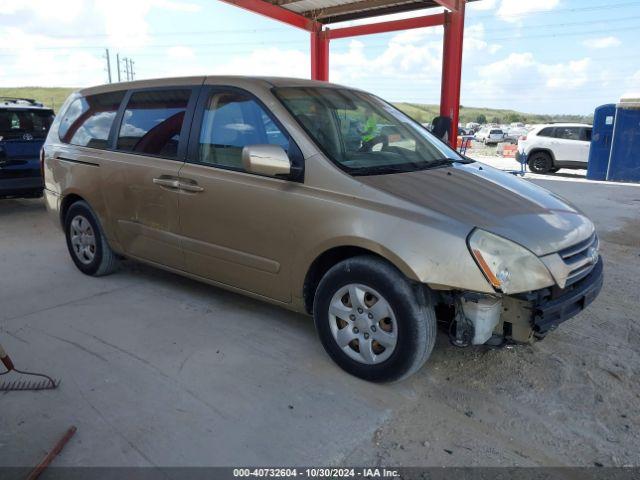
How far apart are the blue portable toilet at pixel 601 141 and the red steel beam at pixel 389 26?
223 inches

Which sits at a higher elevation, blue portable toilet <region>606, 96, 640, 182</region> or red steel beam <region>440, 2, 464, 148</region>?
red steel beam <region>440, 2, 464, 148</region>

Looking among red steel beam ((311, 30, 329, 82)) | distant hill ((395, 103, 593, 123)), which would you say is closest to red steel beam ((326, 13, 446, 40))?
red steel beam ((311, 30, 329, 82))

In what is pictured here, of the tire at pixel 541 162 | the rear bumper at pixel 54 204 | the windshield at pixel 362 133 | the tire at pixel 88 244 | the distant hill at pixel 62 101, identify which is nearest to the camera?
the windshield at pixel 362 133

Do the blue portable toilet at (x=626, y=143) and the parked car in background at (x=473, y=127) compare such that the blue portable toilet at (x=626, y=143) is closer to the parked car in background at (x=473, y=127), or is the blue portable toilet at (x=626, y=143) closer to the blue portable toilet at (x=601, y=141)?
the blue portable toilet at (x=601, y=141)

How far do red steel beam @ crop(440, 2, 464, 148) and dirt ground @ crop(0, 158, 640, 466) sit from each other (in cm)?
702

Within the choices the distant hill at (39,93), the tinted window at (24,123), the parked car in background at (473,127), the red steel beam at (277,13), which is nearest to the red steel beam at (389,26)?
the red steel beam at (277,13)

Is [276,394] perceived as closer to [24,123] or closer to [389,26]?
[24,123]

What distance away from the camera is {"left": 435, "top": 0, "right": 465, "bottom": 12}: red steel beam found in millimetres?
9637

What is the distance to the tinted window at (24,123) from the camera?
780cm

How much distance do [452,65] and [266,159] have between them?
8373 millimetres

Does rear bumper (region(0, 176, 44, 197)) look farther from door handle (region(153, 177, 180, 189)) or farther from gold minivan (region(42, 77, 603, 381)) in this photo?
door handle (region(153, 177, 180, 189))

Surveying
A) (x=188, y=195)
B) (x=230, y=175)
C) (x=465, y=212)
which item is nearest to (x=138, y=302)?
(x=188, y=195)

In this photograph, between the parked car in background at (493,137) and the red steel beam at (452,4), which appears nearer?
the red steel beam at (452,4)

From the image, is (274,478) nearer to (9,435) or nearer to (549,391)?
(9,435)
